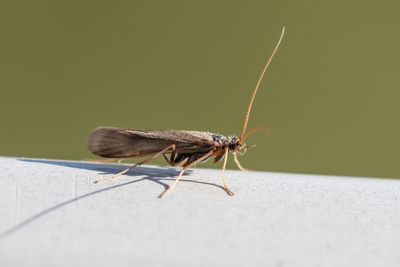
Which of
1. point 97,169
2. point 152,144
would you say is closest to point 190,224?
point 97,169

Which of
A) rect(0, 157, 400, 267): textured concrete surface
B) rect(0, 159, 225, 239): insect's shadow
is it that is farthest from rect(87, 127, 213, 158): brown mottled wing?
rect(0, 157, 400, 267): textured concrete surface

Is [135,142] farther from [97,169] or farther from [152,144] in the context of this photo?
[97,169]

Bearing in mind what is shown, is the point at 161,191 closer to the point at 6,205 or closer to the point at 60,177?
the point at 60,177

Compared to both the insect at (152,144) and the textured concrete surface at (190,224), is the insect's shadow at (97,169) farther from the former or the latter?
the insect at (152,144)

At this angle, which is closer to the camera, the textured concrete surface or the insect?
the textured concrete surface

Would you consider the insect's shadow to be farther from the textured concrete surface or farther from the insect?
the insect
